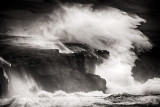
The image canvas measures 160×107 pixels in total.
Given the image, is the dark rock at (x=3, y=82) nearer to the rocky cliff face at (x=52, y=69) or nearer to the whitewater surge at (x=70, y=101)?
the rocky cliff face at (x=52, y=69)

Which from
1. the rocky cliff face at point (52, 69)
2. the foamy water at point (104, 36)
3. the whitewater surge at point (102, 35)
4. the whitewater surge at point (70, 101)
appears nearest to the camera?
the whitewater surge at point (70, 101)

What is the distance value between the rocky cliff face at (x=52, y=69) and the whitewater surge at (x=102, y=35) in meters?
2.97

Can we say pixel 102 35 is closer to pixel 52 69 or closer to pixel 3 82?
pixel 52 69

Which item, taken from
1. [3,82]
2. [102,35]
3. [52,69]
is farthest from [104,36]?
[3,82]

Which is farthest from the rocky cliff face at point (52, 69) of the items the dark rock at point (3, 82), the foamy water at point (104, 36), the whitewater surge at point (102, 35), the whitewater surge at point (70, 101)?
the whitewater surge at point (102, 35)

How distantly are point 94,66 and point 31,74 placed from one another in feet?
25.4

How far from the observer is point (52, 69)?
22797 mm

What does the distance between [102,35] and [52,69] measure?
15.1 meters

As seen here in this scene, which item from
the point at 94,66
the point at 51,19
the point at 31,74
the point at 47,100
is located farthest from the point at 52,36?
the point at 47,100

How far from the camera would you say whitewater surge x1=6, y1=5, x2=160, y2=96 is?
28812mm

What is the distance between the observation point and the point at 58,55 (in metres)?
24.0

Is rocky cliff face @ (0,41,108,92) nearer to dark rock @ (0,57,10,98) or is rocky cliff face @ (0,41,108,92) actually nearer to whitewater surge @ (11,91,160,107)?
dark rock @ (0,57,10,98)

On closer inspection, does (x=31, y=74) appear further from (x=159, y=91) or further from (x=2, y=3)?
(x=2, y=3)

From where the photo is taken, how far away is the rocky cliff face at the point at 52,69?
22219 mm
